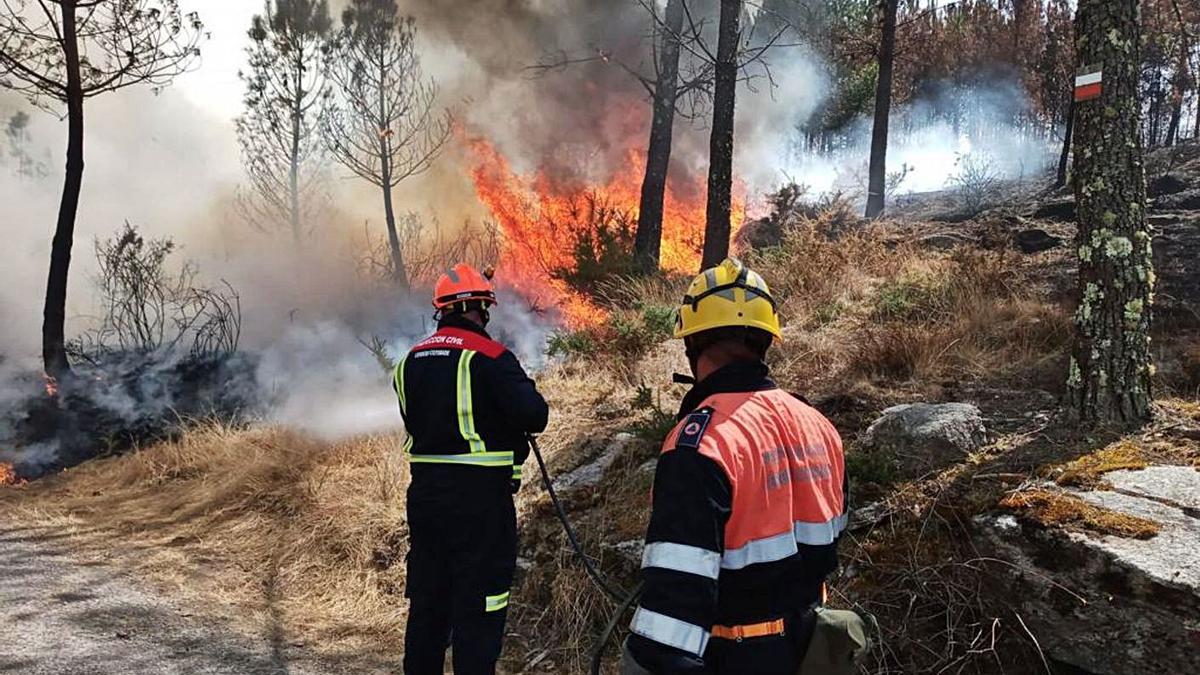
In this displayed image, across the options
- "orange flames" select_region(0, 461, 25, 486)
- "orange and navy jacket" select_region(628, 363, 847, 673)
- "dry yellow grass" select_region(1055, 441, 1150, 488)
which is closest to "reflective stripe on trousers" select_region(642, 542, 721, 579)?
"orange and navy jacket" select_region(628, 363, 847, 673)

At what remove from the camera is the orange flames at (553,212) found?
13945 millimetres

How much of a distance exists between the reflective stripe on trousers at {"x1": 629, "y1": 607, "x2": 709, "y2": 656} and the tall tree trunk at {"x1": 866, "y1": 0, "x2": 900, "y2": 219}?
16212 millimetres

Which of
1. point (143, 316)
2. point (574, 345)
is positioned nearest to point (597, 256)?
point (574, 345)

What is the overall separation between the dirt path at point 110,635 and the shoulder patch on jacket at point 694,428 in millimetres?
3213

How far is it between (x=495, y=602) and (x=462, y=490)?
51cm

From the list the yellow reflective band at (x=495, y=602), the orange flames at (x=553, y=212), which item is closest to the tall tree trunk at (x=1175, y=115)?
the orange flames at (x=553, y=212)

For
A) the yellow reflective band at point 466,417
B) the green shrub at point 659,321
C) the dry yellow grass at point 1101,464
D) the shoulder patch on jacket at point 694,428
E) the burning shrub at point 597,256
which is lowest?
the dry yellow grass at point 1101,464

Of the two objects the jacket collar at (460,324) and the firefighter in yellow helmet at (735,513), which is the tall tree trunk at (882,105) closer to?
the jacket collar at (460,324)

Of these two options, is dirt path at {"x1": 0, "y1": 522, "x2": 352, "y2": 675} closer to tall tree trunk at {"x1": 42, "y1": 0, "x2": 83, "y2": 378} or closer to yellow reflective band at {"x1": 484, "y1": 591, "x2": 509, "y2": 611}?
yellow reflective band at {"x1": 484, "y1": 591, "x2": 509, "y2": 611}

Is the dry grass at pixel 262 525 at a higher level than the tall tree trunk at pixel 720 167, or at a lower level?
lower

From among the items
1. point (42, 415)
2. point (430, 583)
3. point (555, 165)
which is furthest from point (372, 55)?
point (430, 583)

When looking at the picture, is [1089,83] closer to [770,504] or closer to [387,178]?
[770,504]

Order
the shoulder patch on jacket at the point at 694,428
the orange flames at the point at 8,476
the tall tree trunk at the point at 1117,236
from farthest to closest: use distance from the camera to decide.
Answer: the orange flames at the point at 8,476
the tall tree trunk at the point at 1117,236
the shoulder patch on jacket at the point at 694,428

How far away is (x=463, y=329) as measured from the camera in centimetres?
337
